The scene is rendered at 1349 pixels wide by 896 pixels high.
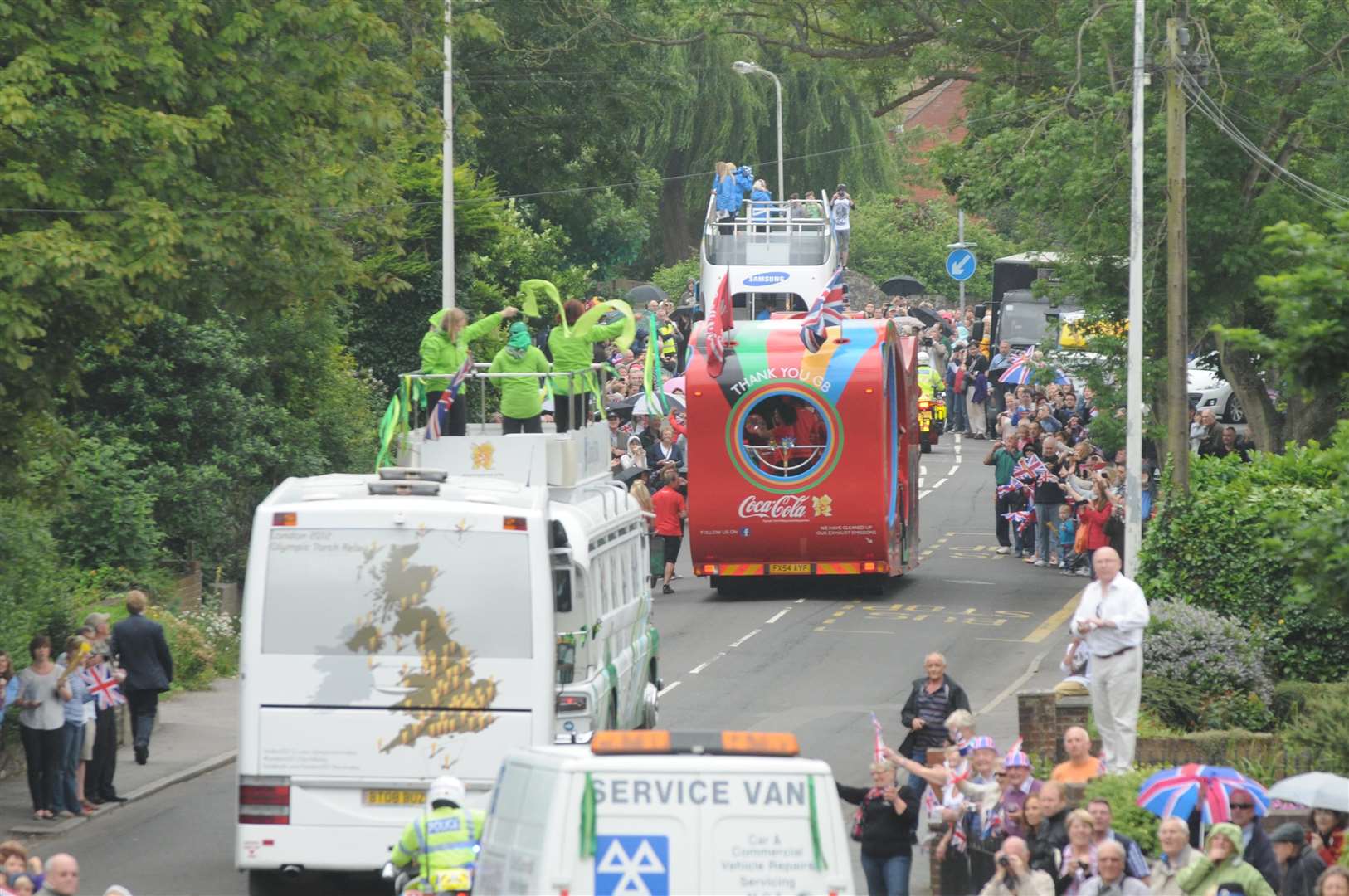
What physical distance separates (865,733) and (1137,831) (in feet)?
21.9

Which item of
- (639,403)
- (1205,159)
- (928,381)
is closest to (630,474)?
(639,403)

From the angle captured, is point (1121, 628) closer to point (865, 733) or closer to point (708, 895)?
point (865, 733)

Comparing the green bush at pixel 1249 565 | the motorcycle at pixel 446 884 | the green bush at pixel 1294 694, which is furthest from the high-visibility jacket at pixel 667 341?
the motorcycle at pixel 446 884

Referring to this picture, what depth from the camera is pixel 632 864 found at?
30.7ft

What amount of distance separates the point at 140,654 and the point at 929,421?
25.7 m

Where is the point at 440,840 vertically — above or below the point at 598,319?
below

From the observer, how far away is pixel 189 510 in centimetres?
2705

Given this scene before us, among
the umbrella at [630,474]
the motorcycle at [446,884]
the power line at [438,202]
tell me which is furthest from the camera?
the umbrella at [630,474]

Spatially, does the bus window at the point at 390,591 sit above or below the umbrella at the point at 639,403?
below

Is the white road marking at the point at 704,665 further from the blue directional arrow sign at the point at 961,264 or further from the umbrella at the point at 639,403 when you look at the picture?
the blue directional arrow sign at the point at 961,264

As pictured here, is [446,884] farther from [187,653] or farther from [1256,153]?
[1256,153]

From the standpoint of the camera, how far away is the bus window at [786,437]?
27.5 meters

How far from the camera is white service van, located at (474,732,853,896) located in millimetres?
9336

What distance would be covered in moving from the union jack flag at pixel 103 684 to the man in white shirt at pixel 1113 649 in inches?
318
